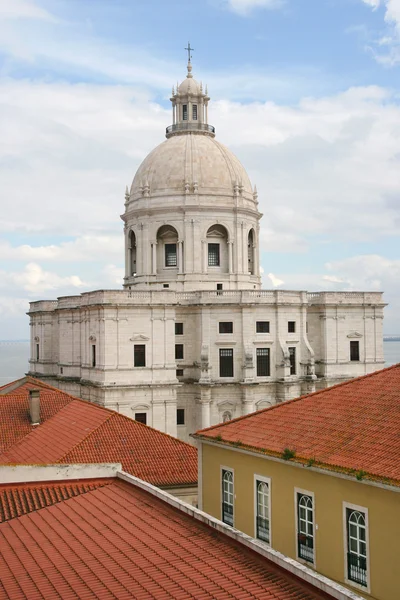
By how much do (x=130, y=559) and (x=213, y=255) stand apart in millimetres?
44104

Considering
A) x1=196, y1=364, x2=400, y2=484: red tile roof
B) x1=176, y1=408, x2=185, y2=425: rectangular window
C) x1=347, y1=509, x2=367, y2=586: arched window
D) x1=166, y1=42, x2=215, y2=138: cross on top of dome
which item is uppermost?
x1=166, y1=42, x2=215, y2=138: cross on top of dome

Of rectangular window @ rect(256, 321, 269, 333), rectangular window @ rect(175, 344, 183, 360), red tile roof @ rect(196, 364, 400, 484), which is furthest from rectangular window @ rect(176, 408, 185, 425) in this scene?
red tile roof @ rect(196, 364, 400, 484)

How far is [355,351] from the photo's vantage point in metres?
54.4

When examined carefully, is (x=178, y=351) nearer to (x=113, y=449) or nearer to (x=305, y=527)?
(x=113, y=449)

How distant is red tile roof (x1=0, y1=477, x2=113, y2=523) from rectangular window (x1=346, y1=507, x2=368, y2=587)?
6482 millimetres

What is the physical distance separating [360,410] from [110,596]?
26.5 ft

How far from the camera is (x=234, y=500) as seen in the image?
18547mm

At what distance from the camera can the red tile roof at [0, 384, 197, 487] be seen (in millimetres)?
24094

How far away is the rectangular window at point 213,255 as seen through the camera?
5628 centimetres

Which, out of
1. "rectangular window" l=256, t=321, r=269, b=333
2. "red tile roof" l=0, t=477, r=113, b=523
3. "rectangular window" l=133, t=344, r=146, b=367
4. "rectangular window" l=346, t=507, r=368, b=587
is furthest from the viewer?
"rectangular window" l=256, t=321, r=269, b=333

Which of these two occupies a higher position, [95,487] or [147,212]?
[147,212]

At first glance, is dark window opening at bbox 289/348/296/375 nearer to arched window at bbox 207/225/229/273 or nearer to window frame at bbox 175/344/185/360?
window frame at bbox 175/344/185/360

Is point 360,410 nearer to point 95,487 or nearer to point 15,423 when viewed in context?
point 95,487

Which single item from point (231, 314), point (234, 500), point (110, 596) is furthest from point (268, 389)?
point (110, 596)
